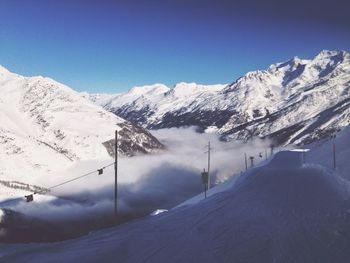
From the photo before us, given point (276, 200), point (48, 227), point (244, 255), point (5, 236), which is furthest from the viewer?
point (48, 227)

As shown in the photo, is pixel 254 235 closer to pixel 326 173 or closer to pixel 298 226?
pixel 298 226

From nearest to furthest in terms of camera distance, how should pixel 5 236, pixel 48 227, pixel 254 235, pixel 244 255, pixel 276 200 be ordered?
pixel 244 255
pixel 254 235
pixel 276 200
pixel 5 236
pixel 48 227

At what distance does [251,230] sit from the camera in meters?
21.9

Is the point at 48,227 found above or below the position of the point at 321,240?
below

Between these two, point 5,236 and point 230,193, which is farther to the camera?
point 5,236

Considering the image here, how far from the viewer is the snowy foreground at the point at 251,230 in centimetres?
1977

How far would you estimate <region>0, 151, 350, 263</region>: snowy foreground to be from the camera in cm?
1977

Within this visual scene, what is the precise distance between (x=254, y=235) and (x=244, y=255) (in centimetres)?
179

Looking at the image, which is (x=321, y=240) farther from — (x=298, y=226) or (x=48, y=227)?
(x=48, y=227)

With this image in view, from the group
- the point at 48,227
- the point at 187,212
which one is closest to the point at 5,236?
the point at 48,227

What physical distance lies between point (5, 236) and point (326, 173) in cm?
16358

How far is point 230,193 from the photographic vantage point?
96.5ft

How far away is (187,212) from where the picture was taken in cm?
2828

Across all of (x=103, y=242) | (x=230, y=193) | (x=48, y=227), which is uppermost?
(x=230, y=193)
